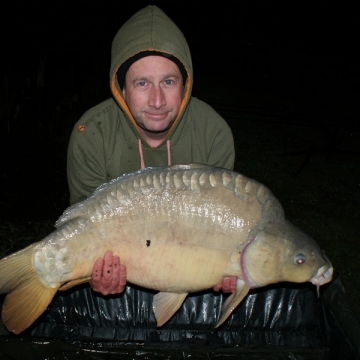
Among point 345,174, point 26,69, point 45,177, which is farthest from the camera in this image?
point 26,69

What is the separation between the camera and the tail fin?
1.42 metres

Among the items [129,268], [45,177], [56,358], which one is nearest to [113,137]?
[129,268]

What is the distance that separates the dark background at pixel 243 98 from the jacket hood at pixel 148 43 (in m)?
1.65

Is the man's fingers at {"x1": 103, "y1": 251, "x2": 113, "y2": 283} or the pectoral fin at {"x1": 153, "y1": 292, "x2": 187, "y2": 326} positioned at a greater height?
the man's fingers at {"x1": 103, "y1": 251, "x2": 113, "y2": 283}

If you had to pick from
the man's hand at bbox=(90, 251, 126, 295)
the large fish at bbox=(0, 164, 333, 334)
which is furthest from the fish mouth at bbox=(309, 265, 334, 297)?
the man's hand at bbox=(90, 251, 126, 295)

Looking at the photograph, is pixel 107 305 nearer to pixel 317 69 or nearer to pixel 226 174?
pixel 226 174

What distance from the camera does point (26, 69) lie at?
21.4 ft

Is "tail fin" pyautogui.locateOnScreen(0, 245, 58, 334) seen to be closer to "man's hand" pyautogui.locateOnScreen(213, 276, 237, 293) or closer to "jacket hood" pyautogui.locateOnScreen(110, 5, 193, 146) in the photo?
"man's hand" pyautogui.locateOnScreen(213, 276, 237, 293)

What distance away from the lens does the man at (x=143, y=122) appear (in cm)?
173

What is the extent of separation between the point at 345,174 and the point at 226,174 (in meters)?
3.67

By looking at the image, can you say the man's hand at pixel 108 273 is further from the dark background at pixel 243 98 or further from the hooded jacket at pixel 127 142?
the dark background at pixel 243 98

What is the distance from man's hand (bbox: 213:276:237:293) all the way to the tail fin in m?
0.61

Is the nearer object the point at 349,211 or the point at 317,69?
the point at 349,211

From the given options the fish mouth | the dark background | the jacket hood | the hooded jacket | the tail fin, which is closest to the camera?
the tail fin
